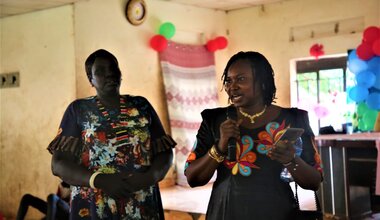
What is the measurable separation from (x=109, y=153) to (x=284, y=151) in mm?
849

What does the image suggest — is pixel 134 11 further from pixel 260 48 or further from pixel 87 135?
pixel 87 135

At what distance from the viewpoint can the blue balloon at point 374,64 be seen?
543 centimetres

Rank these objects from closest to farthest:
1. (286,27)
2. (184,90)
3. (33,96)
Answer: (33,96) < (184,90) < (286,27)

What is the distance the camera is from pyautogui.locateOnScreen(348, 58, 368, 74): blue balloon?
5586 millimetres

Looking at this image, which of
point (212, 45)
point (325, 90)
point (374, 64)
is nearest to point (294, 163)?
point (374, 64)

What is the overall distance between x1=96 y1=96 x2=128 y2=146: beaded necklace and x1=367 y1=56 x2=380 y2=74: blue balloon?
411 centimetres

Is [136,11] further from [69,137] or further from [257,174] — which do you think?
[257,174]

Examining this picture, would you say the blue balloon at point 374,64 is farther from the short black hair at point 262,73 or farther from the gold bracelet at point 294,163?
the gold bracelet at point 294,163

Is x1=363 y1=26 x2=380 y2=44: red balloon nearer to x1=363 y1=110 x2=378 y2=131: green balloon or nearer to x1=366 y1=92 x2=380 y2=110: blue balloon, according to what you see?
x1=366 y1=92 x2=380 y2=110: blue balloon

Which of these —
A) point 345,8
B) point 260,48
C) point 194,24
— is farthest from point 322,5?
point 194,24

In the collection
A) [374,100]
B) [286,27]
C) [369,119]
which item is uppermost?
[286,27]

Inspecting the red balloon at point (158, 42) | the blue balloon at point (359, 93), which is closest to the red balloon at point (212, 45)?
the red balloon at point (158, 42)

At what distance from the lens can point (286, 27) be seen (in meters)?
7.14

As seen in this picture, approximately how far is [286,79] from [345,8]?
1286mm
